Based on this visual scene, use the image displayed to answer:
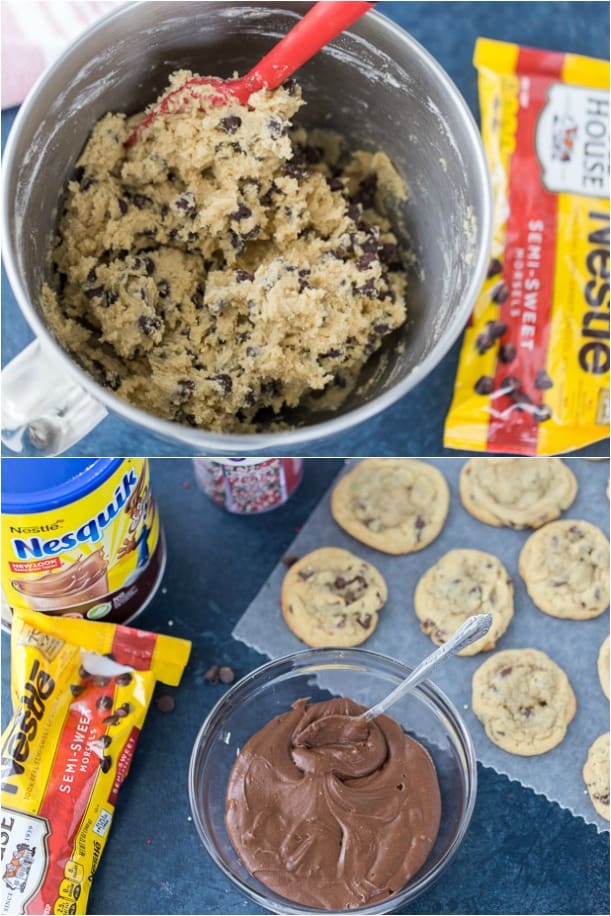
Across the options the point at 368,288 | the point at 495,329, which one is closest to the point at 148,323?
the point at 368,288

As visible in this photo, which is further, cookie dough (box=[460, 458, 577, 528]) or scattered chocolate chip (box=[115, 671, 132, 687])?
cookie dough (box=[460, 458, 577, 528])

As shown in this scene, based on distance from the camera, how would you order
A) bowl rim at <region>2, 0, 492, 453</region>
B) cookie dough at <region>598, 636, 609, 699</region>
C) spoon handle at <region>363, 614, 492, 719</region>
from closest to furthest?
bowl rim at <region>2, 0, 492, 453</region>
spoon handle at <region>363, 614, 492, 719</region>
cookie dough at <region>598, 636, 609, 699</region>

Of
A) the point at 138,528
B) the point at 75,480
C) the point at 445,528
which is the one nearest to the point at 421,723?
the point at 445,528

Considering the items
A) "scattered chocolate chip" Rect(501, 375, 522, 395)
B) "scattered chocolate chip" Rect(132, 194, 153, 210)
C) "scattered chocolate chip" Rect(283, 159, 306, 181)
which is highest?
"scattered chocolate chip" Rect(283, 159, 306, 181)

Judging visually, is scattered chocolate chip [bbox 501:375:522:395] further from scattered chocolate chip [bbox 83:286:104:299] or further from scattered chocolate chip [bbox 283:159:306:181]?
scattered chocolate chip [bbox 83:286:104:299]

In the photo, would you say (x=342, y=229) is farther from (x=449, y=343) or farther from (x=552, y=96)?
(x=552, y=96)

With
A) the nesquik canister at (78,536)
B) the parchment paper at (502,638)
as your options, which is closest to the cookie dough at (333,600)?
the parchment paper at (502,638)

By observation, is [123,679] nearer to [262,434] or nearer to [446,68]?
[262,434]

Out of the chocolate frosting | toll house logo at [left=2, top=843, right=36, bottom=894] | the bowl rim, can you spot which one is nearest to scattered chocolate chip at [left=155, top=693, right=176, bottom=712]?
the chocolate frosting
